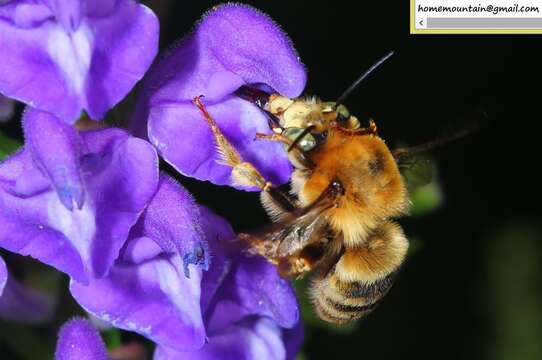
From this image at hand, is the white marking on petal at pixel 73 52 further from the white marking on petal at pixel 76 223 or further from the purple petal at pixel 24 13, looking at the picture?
the white marking on petal at pixel 76 223

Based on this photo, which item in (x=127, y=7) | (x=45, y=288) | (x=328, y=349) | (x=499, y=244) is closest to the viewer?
(x=127, y=7)

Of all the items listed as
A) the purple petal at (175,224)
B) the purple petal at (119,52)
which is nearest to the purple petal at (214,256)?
the purple petal at (175,224)

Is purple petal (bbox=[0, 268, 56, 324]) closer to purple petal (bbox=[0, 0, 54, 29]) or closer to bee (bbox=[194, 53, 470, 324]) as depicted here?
bee (bbox=[194, 53, 470, 324])

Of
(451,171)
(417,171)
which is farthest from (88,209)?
(451,171)

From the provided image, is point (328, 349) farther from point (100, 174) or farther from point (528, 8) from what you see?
point (100, 174)

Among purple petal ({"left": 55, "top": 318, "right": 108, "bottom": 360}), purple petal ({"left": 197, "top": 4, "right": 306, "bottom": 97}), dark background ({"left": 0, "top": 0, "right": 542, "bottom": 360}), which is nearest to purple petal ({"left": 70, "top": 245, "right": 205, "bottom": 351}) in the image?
purple petal ({"left": 55, "top": 318, "right": 108, "bottom": 360})

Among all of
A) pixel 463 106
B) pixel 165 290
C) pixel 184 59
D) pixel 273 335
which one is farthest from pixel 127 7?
pixel 463 106

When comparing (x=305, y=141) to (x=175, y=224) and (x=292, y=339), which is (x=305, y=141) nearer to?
(x=175, y=224)
